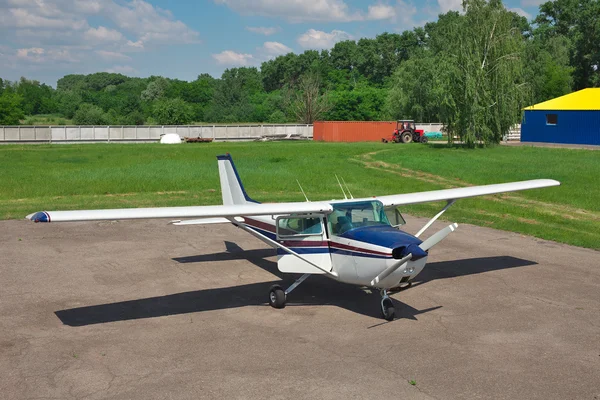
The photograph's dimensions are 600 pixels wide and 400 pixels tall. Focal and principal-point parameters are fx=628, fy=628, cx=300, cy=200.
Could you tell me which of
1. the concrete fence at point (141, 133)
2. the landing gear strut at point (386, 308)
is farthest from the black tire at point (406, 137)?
the landing gear strut at point (386, 308)

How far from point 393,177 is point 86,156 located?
26.0 meters

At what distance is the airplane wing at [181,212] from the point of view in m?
10.6

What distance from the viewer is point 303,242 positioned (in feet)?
41.8

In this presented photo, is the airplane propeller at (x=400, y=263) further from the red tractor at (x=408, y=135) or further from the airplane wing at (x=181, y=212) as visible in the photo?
the red tractor at (x=408, y=135)

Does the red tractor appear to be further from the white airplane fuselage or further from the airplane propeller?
the airplane propeller

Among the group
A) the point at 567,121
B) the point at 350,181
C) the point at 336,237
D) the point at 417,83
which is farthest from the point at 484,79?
the point at 336,237

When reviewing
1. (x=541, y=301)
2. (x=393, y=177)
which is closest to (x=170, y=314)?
(x=541, y=301)

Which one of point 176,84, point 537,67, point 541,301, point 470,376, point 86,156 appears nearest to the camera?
point 470,376

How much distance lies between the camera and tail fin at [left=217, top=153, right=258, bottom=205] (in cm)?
1580

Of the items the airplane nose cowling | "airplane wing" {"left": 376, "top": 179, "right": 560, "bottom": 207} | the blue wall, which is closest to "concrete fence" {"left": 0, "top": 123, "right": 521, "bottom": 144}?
the blue wall

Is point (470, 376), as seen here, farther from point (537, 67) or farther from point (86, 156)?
point (537, 67)

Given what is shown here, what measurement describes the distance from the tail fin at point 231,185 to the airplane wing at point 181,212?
11.0ft

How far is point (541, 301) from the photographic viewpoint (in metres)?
13.1

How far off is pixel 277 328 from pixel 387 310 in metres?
2.07
